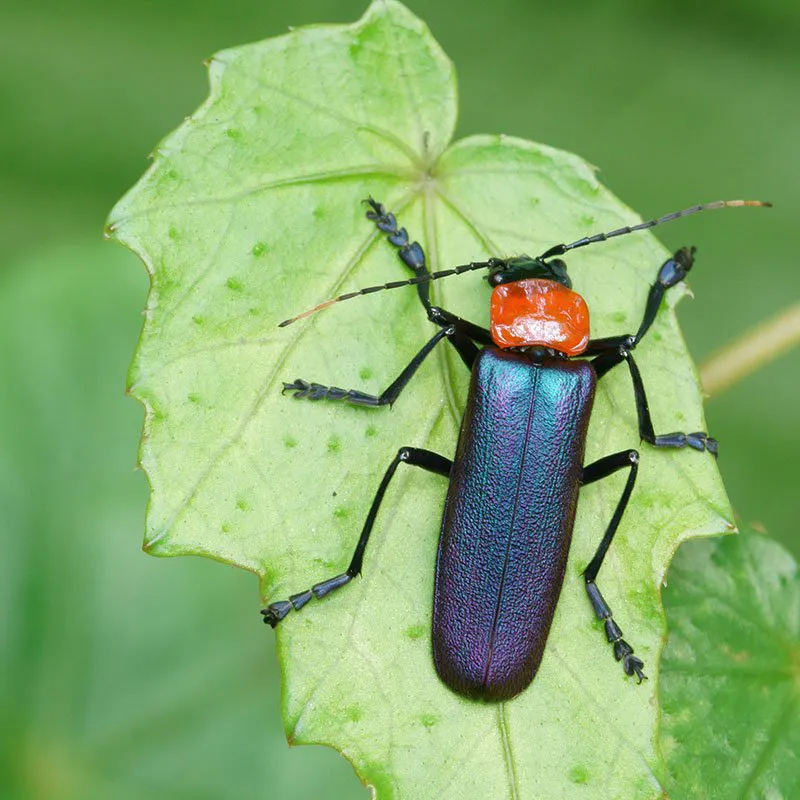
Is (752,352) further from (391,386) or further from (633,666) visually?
(391,386)

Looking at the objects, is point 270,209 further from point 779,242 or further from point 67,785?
point 779,242

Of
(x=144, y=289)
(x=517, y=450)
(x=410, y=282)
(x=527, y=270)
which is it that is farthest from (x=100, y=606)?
(x=527, y=270)

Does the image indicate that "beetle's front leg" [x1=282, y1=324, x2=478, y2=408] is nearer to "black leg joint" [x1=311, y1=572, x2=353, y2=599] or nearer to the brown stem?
"black leg joint" [x1=311, y1=572, x2=353, y2=599]

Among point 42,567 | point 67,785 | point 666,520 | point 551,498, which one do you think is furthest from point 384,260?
point 67,785

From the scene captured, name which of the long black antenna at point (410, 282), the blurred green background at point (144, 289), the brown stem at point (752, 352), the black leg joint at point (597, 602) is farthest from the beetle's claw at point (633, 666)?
the blurred green background at point (144, 289)

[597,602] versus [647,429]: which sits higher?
[647,429]
